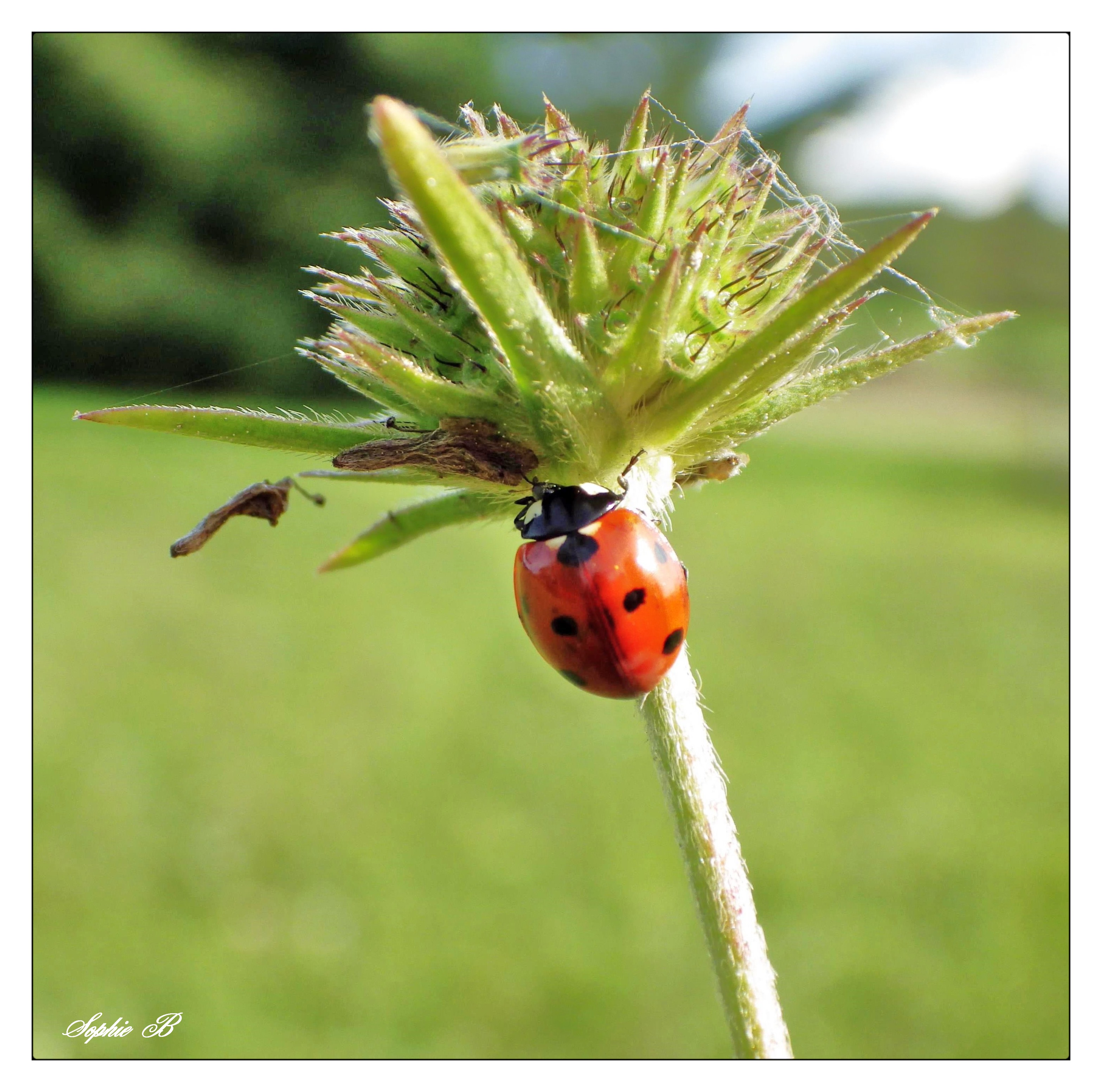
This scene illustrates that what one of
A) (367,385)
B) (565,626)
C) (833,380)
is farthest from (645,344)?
(565,626)

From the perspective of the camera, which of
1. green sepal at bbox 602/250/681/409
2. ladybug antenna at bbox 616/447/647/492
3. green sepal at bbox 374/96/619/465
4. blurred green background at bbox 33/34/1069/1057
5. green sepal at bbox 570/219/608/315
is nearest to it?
green sepal at bbox 374/96/619/465

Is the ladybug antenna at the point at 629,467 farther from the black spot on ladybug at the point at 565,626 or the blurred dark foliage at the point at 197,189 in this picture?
the blurred dark foliage at the point at 197,189

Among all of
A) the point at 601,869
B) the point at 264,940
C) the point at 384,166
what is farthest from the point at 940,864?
the point at 384,166

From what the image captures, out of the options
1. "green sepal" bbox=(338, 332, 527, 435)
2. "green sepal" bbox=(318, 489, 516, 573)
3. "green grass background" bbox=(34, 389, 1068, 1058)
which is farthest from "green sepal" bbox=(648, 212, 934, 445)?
"green grass background" bbox=(34, 389, 1068, 1058)

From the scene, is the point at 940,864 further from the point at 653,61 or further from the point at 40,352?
the point at 653,61

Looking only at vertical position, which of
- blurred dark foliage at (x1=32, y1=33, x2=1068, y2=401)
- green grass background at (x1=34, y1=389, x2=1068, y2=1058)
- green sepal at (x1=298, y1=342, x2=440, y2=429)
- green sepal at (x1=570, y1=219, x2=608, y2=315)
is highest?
blurred dark foliage at (x1=32, y1=33, x2=1068, y2=401)

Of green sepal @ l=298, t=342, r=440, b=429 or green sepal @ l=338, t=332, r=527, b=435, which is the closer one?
green sepal @ l=338, t=332, r=527, b=435

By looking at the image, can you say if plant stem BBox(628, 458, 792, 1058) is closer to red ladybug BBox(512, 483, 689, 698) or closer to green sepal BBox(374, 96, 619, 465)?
red ladybug BBox(512, 483, 689, 698)
